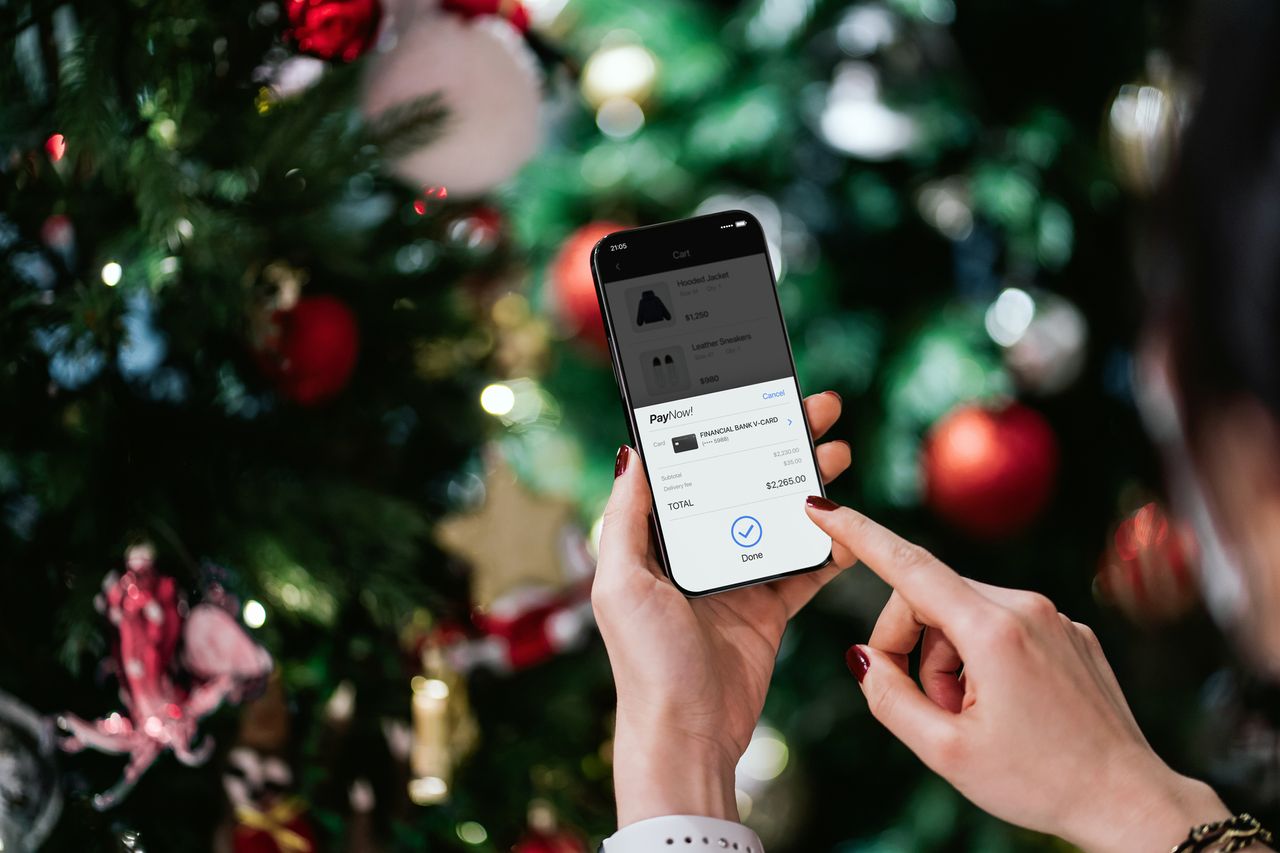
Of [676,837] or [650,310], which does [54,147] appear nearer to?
[650,310]

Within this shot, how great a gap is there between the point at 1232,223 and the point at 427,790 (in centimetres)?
66

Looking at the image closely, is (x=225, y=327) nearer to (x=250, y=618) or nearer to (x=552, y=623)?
(x=250, y=618)

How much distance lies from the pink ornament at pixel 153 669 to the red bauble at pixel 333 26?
1.05 feet

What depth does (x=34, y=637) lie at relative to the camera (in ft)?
1.80

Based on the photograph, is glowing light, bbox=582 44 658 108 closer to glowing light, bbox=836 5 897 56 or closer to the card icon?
glowing light, bbox=836 5 897 56

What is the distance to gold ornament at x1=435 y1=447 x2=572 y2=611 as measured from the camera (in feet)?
3.15

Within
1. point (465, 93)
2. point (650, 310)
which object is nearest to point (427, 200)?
point (465, 93)

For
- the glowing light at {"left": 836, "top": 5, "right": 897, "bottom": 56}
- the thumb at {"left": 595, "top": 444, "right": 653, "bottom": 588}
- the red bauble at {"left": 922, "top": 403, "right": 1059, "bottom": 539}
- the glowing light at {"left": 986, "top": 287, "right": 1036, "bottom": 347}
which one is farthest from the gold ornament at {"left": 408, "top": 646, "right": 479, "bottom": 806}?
the glowing light at {"left": 836, "top": 5, "right": 897, "bottom": 56}

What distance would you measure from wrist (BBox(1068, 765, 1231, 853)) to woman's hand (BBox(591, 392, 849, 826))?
189 millimetres

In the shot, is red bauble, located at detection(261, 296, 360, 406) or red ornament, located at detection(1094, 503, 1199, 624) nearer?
red bauble, located at detection(261, 296, 360, 406)

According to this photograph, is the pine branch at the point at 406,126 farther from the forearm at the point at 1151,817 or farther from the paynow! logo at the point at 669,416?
the forearm at the point at 1151,817

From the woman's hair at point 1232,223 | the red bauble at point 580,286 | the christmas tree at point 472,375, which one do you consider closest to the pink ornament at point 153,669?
the christmas tree at point 472,375

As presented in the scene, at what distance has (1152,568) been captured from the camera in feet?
3.11

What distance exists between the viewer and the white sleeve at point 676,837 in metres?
0.49
